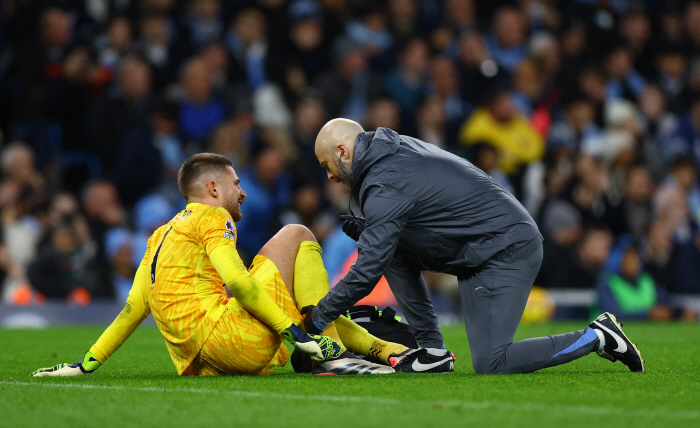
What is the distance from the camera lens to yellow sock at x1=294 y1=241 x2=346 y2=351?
5.12 meters

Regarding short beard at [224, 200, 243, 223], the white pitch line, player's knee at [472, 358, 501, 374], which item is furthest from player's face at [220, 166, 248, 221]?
player's knee at [472, 358, 501, 374]

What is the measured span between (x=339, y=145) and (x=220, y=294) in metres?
1.07

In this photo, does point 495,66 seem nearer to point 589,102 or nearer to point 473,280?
point 589,102

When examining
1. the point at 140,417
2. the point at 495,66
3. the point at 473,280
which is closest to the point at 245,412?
the point at 140,417

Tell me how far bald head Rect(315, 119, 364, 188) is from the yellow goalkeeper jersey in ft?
2.29

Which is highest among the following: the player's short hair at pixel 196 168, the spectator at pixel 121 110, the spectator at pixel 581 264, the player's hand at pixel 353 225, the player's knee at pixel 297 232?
the spectator at pixel 121 110

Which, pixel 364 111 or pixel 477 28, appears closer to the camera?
pixel 364 111

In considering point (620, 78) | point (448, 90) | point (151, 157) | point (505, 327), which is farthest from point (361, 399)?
point (620, 78)

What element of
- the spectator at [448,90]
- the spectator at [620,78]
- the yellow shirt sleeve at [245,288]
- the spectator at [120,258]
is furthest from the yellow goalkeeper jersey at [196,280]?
the spectator at [620,78]

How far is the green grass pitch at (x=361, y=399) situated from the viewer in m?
3.52

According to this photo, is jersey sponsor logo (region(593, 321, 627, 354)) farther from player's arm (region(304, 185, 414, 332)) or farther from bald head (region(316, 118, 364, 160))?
bald head (region(316, 118, 364, 160))

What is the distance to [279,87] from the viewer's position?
490 inches

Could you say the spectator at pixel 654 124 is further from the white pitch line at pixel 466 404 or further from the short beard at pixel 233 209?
the white pitch line at pixel 466 404

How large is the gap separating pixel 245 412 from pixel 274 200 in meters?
8.11
